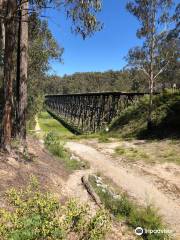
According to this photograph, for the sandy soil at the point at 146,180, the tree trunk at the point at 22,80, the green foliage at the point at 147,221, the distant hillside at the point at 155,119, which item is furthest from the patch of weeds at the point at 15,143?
the distant hillside at the point at 155,119

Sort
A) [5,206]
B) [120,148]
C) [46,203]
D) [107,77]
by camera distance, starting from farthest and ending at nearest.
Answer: [107,77] → [120,148] → [5,206] → [46,203]

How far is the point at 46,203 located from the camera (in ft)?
14.5

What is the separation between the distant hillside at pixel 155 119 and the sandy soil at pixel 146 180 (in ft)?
13.9

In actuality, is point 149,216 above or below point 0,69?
below

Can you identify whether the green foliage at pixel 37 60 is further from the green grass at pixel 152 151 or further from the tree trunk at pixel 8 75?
the tree trunk at pixel 8 75

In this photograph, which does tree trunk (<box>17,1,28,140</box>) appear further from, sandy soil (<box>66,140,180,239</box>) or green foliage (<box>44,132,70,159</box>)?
sandy soil (<box>66,140,180,239</box>)

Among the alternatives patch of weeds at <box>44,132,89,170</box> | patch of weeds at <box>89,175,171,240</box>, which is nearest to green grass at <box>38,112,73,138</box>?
patch of weeds at <box>44,132,89,170</box>

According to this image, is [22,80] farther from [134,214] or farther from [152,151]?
[134,214]

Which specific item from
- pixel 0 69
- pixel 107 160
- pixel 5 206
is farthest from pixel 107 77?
pixel 5 206

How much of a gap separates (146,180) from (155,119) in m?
9.57

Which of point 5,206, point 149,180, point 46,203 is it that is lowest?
point 149,180

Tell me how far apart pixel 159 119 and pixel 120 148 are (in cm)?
435

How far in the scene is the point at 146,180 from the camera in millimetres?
10359

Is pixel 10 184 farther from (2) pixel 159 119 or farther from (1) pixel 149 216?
(2) pixel 159 119
